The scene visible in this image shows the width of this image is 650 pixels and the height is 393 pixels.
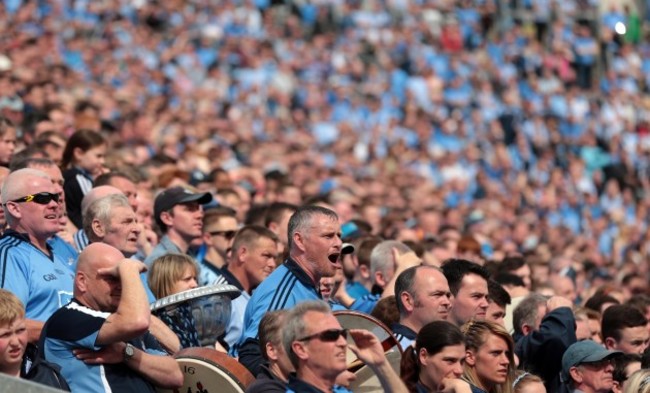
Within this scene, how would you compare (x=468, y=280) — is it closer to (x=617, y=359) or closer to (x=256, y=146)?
(x=617, y=359)

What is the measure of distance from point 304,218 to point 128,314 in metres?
1.76

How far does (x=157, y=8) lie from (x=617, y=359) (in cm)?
1920

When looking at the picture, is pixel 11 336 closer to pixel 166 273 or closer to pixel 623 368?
pixel 166 273

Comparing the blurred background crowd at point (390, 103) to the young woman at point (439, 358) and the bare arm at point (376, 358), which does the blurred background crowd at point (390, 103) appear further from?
the bare arm at point (376, 358)

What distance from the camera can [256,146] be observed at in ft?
66.7

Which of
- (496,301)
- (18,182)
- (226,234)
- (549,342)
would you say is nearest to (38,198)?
(18,182)

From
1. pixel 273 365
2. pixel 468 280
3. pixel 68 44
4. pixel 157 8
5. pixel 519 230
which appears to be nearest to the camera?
pixel 273 365

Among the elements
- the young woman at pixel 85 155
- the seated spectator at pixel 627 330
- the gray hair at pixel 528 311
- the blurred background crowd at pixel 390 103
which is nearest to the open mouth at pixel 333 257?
the gray hair at pixel 528 311

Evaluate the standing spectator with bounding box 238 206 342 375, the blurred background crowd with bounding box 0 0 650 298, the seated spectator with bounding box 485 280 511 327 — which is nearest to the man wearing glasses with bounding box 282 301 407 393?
the standing spectator with bounding box 238 206 342 375

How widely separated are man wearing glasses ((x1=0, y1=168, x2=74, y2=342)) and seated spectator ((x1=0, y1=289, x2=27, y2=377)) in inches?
39.4

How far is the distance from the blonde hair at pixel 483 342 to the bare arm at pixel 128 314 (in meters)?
1.97

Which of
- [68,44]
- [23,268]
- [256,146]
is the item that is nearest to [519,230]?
[256,146]

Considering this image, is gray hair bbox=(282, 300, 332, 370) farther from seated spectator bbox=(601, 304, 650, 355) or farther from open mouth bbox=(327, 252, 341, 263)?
seated spectator bbox=(601, 304, 650, 355)

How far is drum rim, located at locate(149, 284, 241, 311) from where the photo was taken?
718cm
